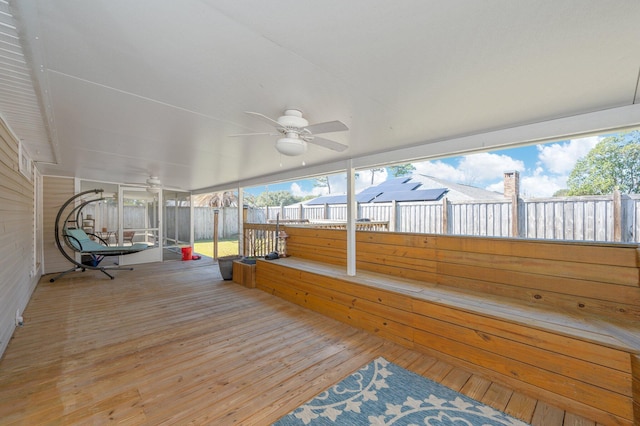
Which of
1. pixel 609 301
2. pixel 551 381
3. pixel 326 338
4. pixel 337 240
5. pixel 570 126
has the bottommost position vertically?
pixel 326 338

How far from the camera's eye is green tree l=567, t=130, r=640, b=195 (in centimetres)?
362

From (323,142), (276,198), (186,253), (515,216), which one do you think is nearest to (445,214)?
(515,216)

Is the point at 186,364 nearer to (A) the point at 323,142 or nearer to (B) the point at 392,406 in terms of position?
(B) the point at 392,406

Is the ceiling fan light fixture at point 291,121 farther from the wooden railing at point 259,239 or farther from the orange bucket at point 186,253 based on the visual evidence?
the orange bucket at point 186,253

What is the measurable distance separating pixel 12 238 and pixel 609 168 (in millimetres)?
8075

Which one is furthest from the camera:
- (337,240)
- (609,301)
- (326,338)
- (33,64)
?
(337,240)

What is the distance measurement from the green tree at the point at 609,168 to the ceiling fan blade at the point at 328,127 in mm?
4225

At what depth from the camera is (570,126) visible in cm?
217

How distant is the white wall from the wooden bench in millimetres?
3241

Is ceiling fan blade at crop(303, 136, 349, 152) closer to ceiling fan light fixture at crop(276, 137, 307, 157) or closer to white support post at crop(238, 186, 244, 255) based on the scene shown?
ceiling fan light fixture at crop(276, 137, 307, 157)

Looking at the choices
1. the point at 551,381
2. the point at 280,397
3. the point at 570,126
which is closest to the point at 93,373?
the point at 280,397

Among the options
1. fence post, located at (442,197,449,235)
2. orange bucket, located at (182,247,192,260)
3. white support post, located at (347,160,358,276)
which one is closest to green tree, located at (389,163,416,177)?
fence post, located at (442,197,449,235)

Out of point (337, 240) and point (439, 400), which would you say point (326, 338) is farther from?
point (337, 240)

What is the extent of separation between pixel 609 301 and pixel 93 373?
14.4 ft
